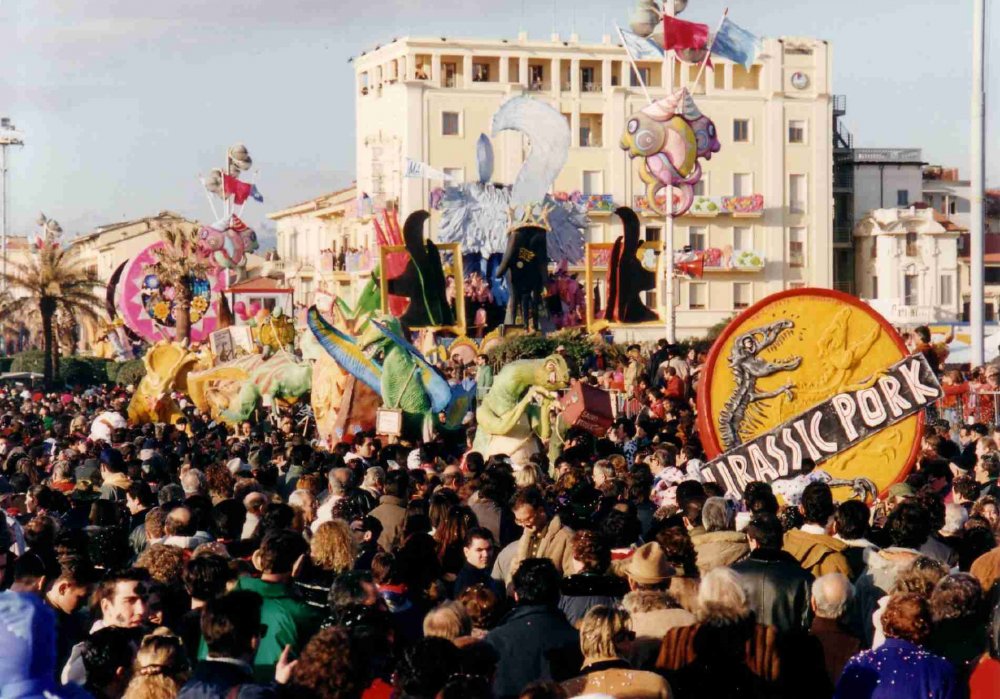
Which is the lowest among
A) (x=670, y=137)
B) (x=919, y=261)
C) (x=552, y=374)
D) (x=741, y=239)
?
(x=552, y=374)

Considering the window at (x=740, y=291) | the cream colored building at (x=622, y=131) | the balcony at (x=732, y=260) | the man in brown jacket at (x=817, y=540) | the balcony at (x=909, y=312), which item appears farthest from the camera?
the window at (x=740, y=291)

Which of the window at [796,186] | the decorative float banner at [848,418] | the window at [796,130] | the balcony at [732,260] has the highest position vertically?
the window at [796,130]

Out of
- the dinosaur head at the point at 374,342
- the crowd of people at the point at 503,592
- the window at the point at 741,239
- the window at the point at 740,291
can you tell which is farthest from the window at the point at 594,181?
the crowd of people at the point at 503,592

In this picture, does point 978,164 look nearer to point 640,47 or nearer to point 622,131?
point 640,47

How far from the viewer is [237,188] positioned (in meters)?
61.1

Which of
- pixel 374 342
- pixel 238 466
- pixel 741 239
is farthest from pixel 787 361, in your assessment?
pixel 741 239

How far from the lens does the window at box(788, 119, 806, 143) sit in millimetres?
81500

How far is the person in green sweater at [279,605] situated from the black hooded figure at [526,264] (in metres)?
46.5

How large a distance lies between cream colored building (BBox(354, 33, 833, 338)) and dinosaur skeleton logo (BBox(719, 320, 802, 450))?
63217 mm

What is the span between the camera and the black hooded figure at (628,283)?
165 ft

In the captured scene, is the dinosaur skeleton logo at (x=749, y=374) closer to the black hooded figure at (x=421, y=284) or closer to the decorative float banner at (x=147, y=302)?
the black hooded figure at (x=421, y=284)

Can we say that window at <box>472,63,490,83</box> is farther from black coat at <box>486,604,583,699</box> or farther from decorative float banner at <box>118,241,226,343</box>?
black coat at <box>486,604,583,699</box>

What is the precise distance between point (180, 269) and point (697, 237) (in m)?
29.1

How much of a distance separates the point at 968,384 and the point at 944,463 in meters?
5.31
